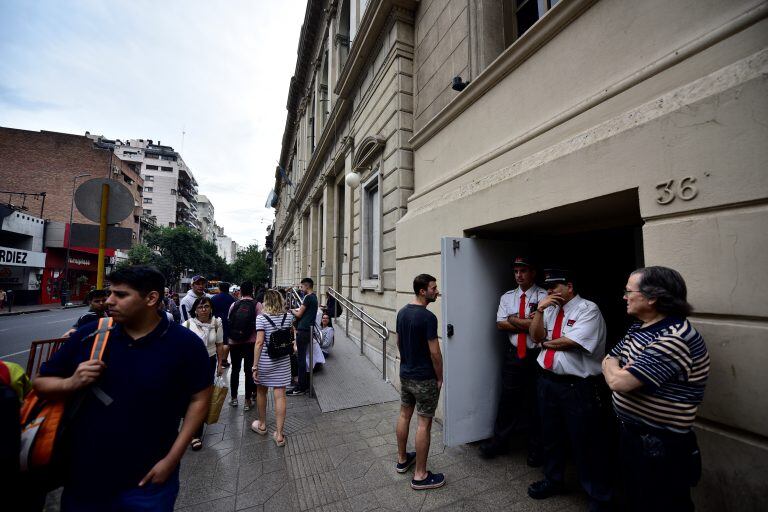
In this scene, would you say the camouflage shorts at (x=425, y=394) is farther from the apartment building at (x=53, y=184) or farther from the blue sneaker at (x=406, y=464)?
the apartment building at (x=53, y=184)

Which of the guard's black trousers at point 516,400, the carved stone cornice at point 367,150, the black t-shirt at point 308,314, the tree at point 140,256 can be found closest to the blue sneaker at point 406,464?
the guard's black trousers at point 516,400

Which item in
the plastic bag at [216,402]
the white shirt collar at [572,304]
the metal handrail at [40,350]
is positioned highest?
the white shirt collar at [572,304]

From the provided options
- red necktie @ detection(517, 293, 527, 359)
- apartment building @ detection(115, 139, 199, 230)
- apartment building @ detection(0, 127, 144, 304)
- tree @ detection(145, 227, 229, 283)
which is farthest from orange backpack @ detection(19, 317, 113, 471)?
apartment building @ detection(115, 139, 199, 230)

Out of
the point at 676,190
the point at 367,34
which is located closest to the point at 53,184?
the point at 367,34

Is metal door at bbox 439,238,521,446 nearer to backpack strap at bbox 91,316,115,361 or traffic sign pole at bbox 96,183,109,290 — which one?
backpack strap at bbox 91,316,115,361

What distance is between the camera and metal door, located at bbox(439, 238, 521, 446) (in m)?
3.59

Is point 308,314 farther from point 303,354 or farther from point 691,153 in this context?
point 691,153

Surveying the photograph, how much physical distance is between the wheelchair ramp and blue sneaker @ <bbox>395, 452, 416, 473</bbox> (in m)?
1.70

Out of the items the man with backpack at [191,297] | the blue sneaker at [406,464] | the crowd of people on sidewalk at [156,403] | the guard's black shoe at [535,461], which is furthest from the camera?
the man with backpack at [191,297]

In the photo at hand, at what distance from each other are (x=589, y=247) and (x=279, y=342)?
462 cm

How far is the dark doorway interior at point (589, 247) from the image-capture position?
3.52 meters

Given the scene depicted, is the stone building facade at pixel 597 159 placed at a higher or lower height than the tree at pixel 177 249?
lower

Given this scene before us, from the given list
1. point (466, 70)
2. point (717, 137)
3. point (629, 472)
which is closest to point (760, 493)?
point (629, 472)

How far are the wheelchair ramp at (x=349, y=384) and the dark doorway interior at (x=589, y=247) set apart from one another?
3040 mm
